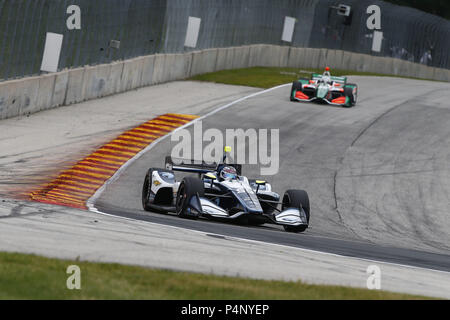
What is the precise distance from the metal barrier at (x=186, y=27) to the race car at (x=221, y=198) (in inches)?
407

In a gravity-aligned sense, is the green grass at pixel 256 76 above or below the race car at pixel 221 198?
above

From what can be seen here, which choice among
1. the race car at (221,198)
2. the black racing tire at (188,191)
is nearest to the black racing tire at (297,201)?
the race car at (221,198)

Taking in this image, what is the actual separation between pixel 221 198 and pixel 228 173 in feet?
1.73

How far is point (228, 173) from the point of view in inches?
636

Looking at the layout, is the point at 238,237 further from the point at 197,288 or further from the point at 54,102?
the point at 54,102

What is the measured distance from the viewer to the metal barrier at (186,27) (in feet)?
86.5

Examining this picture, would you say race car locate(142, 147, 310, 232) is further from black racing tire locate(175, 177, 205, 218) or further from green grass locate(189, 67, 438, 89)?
green grass locate(189, 67, 438, 89)

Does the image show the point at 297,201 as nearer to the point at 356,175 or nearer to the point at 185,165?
the point at 185,165

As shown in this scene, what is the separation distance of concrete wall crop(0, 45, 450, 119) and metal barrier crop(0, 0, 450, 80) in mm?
420

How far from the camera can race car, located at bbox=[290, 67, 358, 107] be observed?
106 feet

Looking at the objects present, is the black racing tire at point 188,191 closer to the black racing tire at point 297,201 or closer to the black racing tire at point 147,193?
the black racing tire at point 147,193

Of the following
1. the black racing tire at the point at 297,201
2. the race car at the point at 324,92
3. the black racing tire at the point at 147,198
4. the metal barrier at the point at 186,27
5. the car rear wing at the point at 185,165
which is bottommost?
the black racing tire at the point at 147,198

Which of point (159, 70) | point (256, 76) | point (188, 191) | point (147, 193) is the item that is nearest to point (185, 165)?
point (147, 193)

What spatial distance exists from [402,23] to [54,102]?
32.7 metres
